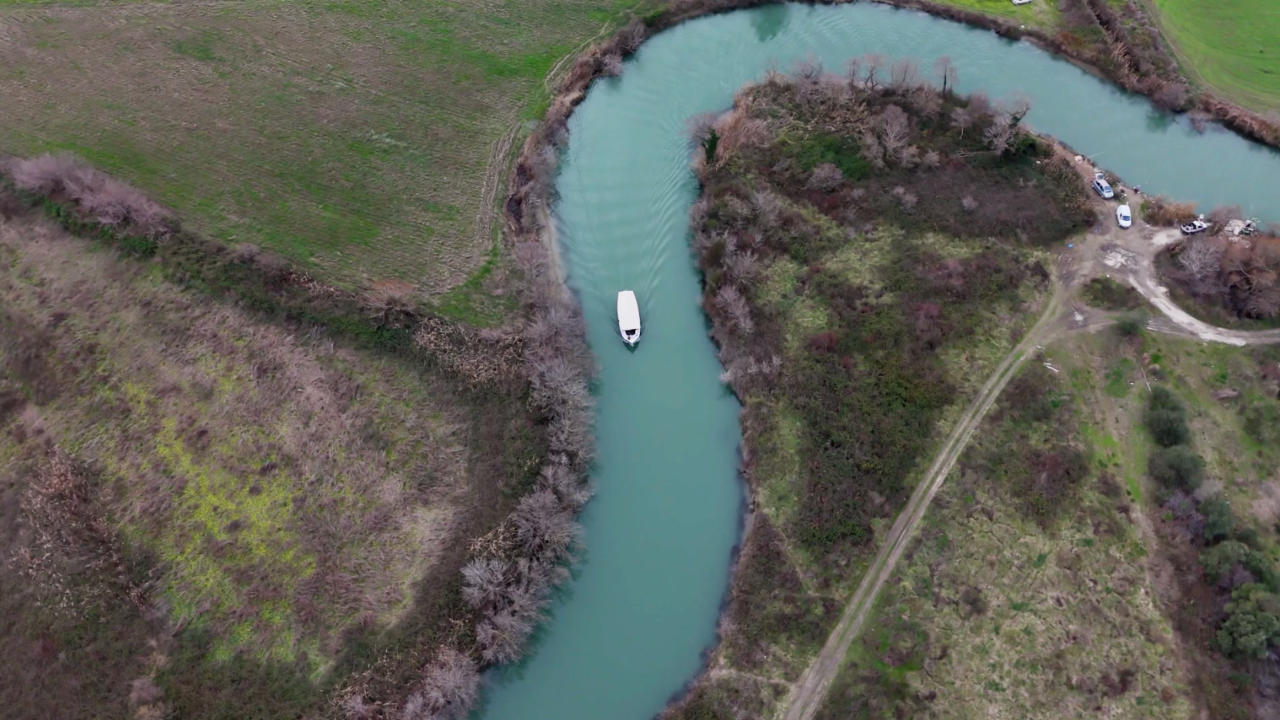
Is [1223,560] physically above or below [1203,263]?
below

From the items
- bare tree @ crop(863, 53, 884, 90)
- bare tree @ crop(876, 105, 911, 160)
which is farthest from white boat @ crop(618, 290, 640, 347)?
bare tree @ crop(863, 53, 884, 90)

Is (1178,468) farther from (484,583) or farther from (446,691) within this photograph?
(446,691)

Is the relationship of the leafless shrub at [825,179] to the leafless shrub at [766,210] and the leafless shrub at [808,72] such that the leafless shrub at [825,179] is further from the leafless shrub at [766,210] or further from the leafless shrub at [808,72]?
the leafless shrub at [808,72]

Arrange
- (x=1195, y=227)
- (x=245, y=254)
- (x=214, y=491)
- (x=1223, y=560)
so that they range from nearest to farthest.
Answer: (x=1223, y=560) < (x=214, y=491) < (x=245, y=254) < (x=1195, y=227)

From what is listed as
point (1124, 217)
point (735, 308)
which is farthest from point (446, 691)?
point (1124, 217)

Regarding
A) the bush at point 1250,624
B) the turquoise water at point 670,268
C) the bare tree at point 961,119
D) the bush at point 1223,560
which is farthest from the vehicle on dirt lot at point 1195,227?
the bush at point 1250,624

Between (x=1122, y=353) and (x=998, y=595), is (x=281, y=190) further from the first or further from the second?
(x=1122, y=353)
